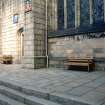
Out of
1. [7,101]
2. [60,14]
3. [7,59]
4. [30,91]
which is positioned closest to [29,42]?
[60,14]

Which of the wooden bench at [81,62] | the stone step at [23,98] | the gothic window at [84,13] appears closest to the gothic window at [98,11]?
the gothic window at [84,13]

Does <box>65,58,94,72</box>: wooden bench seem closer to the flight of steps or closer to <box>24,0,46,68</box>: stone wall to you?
<box>24,0,46,68</box>: stone wall

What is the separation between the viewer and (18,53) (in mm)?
11727

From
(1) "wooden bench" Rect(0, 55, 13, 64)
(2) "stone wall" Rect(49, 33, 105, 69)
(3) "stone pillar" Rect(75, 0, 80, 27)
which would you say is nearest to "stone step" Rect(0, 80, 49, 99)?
(2) "stone wall" Rect(49, 33, 105, 69)

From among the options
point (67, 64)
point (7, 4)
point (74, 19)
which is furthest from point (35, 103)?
point (7, 4)

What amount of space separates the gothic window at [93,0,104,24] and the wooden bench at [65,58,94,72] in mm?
1747

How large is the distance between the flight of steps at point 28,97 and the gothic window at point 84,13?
469 centimetres

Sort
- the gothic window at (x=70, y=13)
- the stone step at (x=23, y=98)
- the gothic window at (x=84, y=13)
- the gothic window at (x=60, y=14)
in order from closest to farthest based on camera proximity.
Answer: the stone step at (x=23, y=98)
the gothic window at (x=84, y=13)
the gothic window at (x=70, y=13)
the gothic window at (x=60, y=14)

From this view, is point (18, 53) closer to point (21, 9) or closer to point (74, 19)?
point (21, 9)

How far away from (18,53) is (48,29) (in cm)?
334

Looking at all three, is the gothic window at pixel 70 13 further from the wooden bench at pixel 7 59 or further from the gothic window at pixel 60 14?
the wooden bench at pixel 7 59

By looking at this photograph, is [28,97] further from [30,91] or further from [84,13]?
[84,13]

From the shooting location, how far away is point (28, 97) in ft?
13.6

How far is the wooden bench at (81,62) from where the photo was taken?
291 inches
